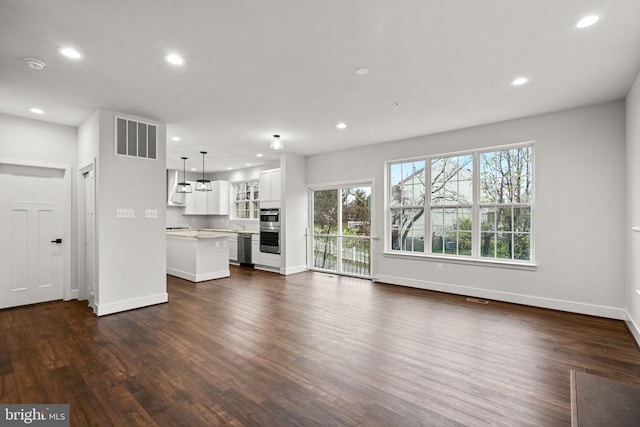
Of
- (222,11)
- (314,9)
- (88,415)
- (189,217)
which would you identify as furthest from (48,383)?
(189,217)

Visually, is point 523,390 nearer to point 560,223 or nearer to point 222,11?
point 560,223

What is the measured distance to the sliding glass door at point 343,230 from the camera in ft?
21.0

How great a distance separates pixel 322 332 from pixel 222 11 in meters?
3.08

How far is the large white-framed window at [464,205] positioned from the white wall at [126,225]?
394cm

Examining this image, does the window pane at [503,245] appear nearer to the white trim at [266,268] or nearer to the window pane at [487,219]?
the window pane at [487,219]

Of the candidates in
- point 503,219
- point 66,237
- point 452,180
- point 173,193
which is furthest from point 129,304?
point 503,219

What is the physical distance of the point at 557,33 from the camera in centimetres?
239

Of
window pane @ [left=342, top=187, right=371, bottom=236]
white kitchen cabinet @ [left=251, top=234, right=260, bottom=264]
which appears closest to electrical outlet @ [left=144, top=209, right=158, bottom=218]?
white kitchen cabinet @ [left=251, top=234, right=260, bottom=264]

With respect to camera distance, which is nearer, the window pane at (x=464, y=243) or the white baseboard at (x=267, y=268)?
the window pane at (x=464, y=243)

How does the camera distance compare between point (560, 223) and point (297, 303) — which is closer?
point (560, 223)

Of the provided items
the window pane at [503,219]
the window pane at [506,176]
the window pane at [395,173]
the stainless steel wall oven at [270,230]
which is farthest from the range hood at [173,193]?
the window pane at [503,219]

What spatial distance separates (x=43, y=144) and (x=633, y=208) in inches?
303

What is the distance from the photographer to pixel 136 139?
4.30m

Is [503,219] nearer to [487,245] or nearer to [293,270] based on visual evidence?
[487,245]
